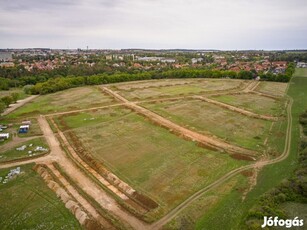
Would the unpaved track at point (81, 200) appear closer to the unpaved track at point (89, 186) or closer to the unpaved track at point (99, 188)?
the unpaved track at point (89, 186)

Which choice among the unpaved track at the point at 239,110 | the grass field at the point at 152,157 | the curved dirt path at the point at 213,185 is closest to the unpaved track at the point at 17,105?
the grass field at the point at 152,157

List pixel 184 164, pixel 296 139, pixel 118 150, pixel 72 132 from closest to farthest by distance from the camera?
1. pixel 184 164
2. pixel 118 150
3. pixel 296 139
4. pixel 72 132

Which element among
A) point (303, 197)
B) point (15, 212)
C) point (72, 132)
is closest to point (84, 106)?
point (72, 132)

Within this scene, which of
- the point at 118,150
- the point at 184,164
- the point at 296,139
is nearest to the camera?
the point at 184,164

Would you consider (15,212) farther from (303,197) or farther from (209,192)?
(303,197)

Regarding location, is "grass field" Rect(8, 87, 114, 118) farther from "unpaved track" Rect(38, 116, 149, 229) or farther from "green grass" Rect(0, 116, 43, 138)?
"unpaved track" Rect(38, 116, 149, 229)

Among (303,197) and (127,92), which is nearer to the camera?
(303,197)

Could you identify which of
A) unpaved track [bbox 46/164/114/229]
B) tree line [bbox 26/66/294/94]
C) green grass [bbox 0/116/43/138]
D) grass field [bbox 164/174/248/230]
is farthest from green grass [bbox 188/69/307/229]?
tree line [bbox 26/66/294/94]

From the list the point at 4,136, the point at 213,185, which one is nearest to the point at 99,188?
the point at 213,185
